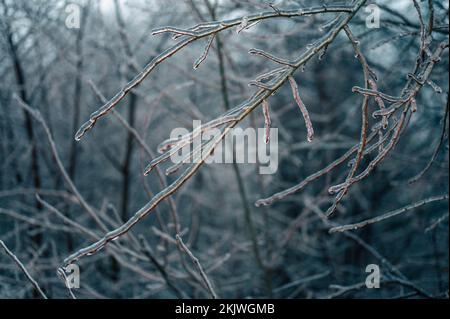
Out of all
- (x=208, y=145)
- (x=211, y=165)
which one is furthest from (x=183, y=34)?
(x=211, y=165)

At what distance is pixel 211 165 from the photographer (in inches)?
195

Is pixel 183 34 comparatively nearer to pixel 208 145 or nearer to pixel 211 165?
pixel 208 145

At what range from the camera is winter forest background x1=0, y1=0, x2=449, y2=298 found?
2955 mm

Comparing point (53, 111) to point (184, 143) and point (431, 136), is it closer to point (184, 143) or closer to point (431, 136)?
point (431, 136)

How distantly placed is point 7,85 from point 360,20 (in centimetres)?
341

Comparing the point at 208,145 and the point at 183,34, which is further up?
the point at 183,34

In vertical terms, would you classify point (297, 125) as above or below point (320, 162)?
above

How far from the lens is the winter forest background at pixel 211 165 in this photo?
116 inches

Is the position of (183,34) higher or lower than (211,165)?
higher

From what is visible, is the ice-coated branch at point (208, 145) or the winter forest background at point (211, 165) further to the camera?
the winter forest background at point (211, 165)

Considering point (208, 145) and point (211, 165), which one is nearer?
point (208, 145)

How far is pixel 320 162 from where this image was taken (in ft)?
23.7

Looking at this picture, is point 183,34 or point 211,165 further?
point 211,165
